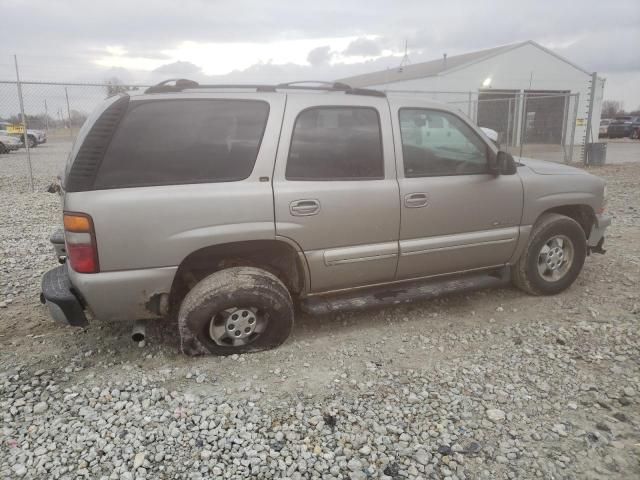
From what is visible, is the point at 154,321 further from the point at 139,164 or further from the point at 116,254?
the point at 139,164

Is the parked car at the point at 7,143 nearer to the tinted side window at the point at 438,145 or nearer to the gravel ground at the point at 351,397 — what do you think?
the gravel ground at the point at 351,397

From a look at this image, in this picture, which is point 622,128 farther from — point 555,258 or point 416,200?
point 416,200

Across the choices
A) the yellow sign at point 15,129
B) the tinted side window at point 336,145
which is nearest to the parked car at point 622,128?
the yellow sign at point 15,129

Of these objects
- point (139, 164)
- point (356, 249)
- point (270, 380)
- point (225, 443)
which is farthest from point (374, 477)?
point (139, 164)

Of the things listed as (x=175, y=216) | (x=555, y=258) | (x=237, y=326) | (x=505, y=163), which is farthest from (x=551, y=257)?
(x=175, y=216)

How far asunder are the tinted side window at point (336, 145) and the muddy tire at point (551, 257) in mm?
1735

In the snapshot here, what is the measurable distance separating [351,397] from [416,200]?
5.14 ft

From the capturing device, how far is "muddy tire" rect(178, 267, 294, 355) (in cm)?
328

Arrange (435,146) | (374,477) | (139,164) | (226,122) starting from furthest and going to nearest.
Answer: (435,146) < (226,122) < (139,164) < (374,477)

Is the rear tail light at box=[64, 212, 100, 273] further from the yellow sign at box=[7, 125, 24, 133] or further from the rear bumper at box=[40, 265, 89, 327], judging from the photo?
the yellow sign at box=[7, 125, 24, 133]

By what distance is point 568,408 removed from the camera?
290 cm

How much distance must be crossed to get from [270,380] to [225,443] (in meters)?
0.67

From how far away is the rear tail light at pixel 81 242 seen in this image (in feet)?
9.82

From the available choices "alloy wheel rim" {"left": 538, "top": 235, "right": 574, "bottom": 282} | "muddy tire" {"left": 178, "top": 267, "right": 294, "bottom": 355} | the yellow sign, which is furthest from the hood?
the yellow sign
